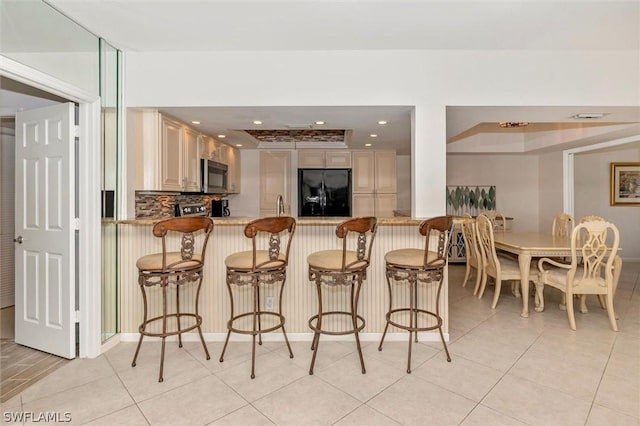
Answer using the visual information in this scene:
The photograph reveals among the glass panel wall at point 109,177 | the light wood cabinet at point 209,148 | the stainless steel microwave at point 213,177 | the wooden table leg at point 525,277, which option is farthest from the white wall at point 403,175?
the glass panel wall at point 109,177

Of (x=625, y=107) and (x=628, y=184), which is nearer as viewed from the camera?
(x=625, y=107)

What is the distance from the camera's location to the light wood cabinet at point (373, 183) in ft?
16.9

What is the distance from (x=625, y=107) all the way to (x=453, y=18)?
6.19 ft

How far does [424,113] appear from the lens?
2.66 m

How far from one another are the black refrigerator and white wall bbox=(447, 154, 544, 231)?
2.39 meters

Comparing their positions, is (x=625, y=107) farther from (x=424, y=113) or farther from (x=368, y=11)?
(x=368, y=11)

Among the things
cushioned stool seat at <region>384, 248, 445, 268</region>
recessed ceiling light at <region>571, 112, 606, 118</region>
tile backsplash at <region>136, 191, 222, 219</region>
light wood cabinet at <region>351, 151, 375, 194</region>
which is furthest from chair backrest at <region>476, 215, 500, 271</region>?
tile backsplash at <region>136, 191, 222, 219</region>

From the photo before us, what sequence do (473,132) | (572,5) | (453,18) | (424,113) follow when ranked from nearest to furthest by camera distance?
(572,5)
(453,18)
(424,113)
(473,132)

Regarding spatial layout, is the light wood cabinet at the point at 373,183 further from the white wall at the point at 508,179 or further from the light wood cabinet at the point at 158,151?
the light wood cabinet at the point at 158,151

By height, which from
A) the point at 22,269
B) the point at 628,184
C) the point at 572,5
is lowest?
the point at 22,269

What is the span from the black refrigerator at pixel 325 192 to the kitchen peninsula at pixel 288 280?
2.37 meters

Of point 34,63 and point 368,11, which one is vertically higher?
point 368,11

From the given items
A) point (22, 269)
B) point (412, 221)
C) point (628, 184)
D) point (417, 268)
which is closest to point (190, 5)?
point (412, 221)

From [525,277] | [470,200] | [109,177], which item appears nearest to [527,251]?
[525,277]
